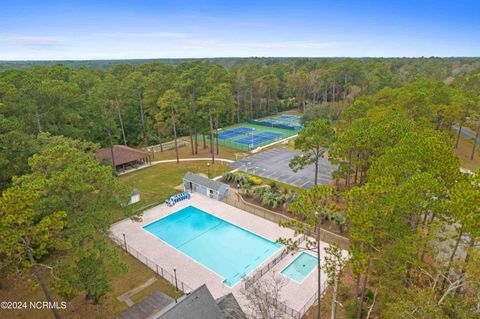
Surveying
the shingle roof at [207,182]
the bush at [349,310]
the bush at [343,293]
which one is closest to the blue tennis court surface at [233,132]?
the shingle roof at [207,182]

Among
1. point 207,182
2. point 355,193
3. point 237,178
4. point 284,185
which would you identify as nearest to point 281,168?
point 284,185

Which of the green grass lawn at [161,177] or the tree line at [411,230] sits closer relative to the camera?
the tree line at [411,230]

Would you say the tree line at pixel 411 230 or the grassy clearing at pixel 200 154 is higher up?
the tree line at pixel 411 230

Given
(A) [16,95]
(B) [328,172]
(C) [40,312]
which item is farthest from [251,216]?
(A) [16,95]

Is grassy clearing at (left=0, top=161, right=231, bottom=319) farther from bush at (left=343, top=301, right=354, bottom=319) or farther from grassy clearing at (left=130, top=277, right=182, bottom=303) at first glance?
bush at (left=343, top=301, right=354, bottom=319)

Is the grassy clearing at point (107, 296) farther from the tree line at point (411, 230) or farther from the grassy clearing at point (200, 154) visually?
the grassy clearing at point (200, 154)

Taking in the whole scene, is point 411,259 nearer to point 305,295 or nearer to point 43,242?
point 305,295

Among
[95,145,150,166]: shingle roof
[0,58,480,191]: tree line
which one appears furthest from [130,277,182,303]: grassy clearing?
[95,145,150,166]: shingle roof
